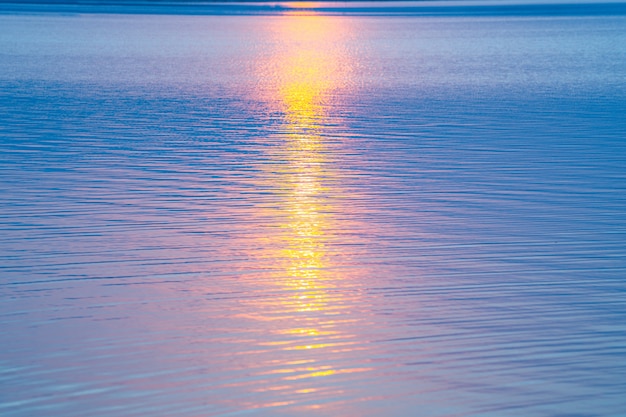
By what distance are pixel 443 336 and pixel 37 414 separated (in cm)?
194

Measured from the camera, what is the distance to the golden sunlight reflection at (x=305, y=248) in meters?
4.77

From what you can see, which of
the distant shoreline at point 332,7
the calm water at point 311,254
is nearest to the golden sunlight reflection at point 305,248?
the calm water at point 311,254

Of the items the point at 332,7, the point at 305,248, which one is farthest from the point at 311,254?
the point at 332,7

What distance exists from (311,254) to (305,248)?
0.13m

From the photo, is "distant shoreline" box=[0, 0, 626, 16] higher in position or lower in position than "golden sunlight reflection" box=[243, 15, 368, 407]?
higher

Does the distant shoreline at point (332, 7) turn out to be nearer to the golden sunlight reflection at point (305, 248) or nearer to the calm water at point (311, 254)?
the golden sunlight reflection at point (305, 248)

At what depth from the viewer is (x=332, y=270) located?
237 inches

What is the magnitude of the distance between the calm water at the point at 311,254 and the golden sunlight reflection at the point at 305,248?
20 mm

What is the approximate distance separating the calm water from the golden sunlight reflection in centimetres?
2

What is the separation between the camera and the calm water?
448cm

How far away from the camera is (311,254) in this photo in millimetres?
6320

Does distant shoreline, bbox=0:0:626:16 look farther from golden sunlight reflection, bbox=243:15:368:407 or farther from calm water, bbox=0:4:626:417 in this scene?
calm water, bbox=0:4:626:417

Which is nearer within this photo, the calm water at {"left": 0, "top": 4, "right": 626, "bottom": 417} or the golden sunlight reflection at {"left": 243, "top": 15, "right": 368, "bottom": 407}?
the calm water at {"left": 0, "top": 4, "right": 626, "bottom": 417}

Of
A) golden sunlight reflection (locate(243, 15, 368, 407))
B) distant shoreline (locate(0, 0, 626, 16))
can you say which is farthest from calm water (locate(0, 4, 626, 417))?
distant shoreline (locate(0, 0, 626, 16))
